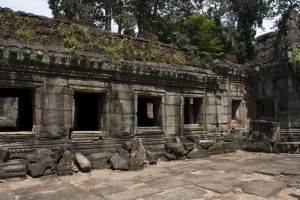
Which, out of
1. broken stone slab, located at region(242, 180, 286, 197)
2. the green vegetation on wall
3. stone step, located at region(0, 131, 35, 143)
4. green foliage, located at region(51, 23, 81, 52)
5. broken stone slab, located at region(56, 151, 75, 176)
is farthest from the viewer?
green foliage, located at region(51, 23, 81, 52)

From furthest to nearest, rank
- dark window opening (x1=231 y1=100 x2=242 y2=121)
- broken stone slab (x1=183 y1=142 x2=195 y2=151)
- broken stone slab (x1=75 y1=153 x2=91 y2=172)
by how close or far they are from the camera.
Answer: dark window opening (x1=231 y1=100 x2=242 y2=121), broken stone slab (x1=183 y1=142 x2=195 y2=151), broken stone slab (x1=75 y1=153 x2=91 y2=172)

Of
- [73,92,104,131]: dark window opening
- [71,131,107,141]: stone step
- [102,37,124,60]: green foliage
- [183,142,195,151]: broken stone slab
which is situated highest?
[102,37,124,60]: green foliage

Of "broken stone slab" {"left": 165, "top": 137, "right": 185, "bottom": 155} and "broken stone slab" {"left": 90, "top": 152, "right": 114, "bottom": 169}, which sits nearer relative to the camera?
"broken stone slab" {"left": 90, "top": 152, "right": 114, "bottom": 169}

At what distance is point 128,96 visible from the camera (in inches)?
363

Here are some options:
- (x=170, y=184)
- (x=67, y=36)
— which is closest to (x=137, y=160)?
(x=170, y=184)

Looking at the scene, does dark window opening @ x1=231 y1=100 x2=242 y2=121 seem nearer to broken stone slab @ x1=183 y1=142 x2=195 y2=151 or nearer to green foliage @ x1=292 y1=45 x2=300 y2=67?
green foliage @ x1=292 y1=45 x2=300 y2=67

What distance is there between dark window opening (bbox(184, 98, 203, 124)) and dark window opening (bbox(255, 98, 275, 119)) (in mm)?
3669

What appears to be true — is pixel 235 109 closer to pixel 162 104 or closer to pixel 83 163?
pixel 162 104

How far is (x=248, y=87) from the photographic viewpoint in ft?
45.1

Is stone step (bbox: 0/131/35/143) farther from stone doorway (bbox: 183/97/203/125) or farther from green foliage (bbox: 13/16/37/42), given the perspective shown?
stone doorway (bbox: 183/97/203/125)

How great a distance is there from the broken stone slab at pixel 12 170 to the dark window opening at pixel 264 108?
10460 mm

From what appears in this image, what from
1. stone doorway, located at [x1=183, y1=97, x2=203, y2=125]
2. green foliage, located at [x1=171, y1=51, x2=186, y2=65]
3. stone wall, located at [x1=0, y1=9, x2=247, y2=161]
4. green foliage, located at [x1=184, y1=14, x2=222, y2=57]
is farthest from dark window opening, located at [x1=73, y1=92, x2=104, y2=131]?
green foliage, located at [x1=184, y1=14, x2=222, y2=57]

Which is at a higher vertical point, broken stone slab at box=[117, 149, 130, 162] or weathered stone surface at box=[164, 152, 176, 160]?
broken stone slab at box=[117, 149, 130, 162]

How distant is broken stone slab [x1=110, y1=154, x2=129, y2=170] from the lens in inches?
296
